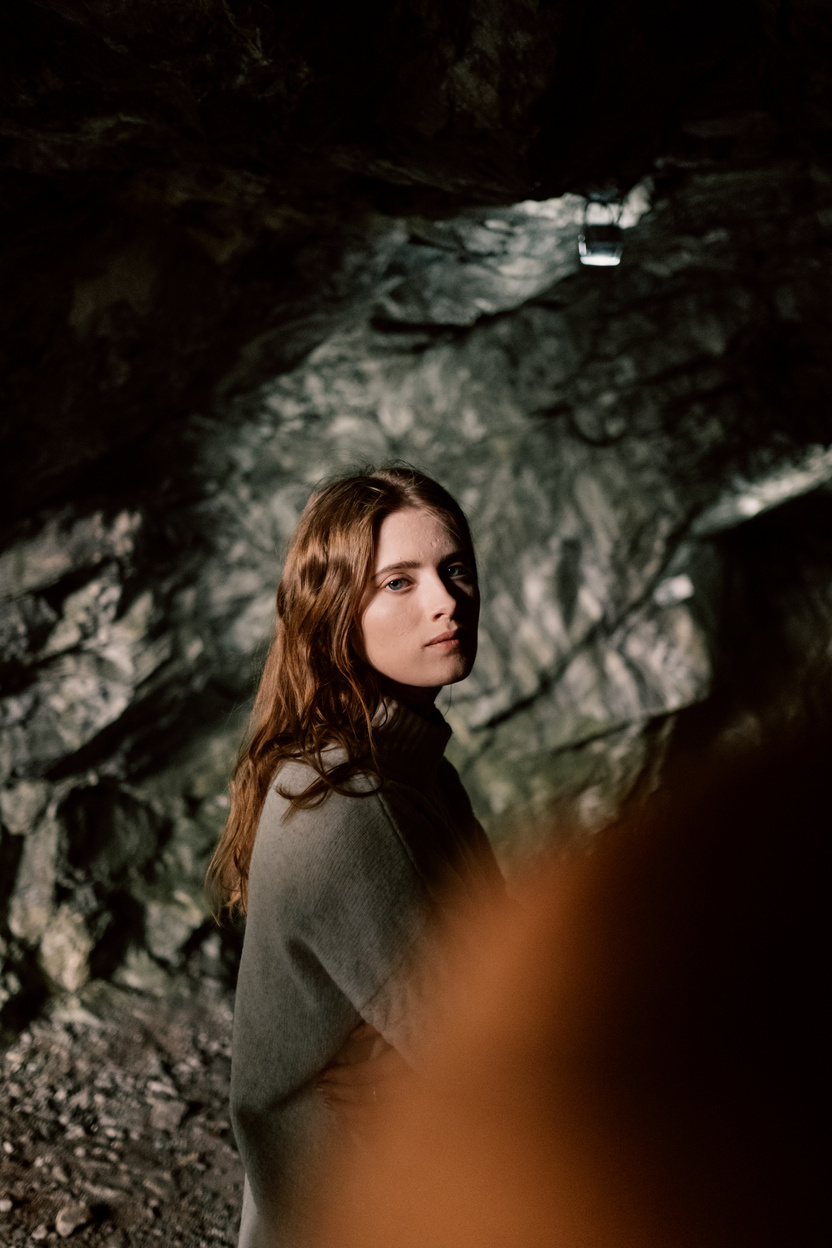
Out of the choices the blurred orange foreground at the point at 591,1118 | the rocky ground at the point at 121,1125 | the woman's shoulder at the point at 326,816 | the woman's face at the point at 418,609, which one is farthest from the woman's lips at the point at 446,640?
the rocky ground at the point at 121,1125

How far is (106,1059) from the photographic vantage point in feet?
5.69

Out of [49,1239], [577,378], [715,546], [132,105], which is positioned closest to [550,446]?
[577,378]

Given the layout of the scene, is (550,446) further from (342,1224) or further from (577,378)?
(342,1224)

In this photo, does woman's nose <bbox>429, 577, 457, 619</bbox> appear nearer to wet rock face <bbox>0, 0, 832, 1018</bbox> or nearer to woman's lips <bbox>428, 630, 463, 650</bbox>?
woman's lips <bbox>428, 630, 463, 650</bbox>

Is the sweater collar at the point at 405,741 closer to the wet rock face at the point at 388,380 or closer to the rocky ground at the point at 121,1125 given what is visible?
the wet rock face at the point at 388,380

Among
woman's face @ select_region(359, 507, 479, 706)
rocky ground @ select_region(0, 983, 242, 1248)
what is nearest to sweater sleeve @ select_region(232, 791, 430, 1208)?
woman's face @ select_region(359, 507, 479, 706)

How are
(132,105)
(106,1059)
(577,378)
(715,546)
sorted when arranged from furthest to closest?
(715,546), (577,378), (106,1059), (132,105)

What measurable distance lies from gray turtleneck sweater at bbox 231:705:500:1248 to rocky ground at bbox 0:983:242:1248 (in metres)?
0.70

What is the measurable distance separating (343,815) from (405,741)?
133 millimetres

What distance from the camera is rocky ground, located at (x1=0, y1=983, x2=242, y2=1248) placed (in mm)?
1415

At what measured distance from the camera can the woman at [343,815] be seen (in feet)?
2.42

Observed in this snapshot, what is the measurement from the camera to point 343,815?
75 cm

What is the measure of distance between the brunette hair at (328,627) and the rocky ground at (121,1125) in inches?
34.6

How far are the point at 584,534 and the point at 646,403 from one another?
326 millimetres
